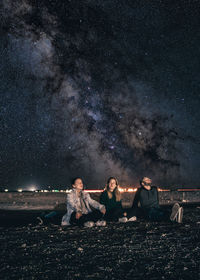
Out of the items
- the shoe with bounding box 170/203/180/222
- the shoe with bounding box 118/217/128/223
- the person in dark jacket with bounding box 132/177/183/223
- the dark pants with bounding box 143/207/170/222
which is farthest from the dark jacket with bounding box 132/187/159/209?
the shoe with bounding box 170/203/180/222

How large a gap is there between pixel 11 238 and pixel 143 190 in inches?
156

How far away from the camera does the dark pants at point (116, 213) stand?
6.21 m

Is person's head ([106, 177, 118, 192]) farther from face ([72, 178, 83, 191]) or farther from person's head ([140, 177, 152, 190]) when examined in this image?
face ([72, 178, 83, 191])

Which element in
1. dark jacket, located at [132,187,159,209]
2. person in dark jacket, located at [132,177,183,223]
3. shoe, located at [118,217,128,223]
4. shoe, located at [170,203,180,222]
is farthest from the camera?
dark jacket, located at [132,187,159,209]

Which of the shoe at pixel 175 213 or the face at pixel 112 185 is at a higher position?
the face at pixel 112 185

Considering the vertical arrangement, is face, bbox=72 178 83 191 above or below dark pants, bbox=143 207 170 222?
above

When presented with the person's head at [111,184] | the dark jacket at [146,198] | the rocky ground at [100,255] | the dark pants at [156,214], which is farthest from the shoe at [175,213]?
the person's head at [111,184]

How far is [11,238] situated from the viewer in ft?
14.0

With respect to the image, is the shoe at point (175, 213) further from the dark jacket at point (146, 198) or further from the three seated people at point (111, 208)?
the dark jacket at point (146, 198)

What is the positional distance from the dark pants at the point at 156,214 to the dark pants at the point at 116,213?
489 millimetres

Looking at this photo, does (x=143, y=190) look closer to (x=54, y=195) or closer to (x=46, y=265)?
(x=46, y=265)

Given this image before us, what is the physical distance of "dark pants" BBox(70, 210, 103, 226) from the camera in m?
5.48

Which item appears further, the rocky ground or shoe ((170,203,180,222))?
shoe ((170,203,180,222))

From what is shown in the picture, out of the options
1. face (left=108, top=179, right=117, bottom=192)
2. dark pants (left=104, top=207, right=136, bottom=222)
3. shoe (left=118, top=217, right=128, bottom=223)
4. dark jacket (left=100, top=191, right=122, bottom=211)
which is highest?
face (left=108, top=179, right=117, bottom=192)
